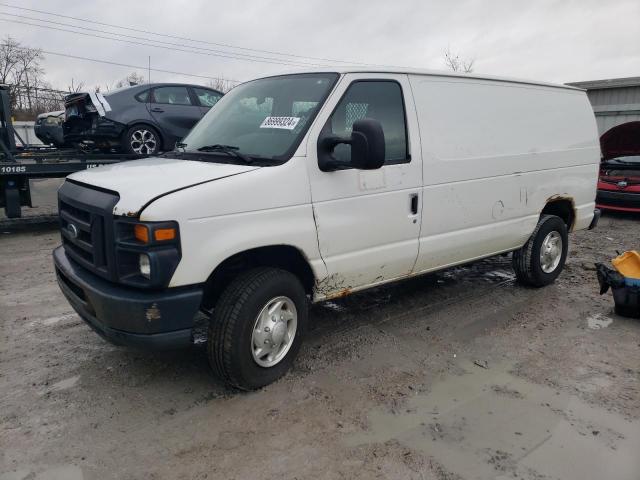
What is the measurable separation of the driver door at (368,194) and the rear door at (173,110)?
6.11m

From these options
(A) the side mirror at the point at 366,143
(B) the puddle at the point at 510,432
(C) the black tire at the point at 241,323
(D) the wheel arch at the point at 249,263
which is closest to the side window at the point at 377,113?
(A) the side mirror at the point at 366,143

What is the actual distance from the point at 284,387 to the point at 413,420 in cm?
91

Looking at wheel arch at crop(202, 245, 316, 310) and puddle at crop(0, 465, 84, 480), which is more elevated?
wheel arch at crop(202, 245, 316, 310)

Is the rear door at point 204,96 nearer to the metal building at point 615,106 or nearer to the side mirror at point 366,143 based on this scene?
the side mirror at point 366,143

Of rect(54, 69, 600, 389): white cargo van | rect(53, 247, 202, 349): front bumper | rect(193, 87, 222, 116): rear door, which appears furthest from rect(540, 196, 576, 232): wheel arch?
rect(193, 87, 222, 116): rear door

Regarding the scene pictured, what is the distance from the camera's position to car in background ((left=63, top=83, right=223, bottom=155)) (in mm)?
8680

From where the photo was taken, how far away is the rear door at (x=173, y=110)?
9.14 meters

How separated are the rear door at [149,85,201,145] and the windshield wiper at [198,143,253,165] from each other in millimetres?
5774

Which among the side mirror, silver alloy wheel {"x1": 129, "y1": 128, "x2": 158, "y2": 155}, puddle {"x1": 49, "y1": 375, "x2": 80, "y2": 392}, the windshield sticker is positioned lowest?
puddle {"x1": 49, "y1": 375, "x2": 80, "y2": 392}

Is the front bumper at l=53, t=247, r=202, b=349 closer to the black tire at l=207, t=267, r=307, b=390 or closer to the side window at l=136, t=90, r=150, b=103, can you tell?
the black tire at l=207, t=267, r=307, b=390

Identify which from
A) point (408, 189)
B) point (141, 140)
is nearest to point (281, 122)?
point (408, 189)

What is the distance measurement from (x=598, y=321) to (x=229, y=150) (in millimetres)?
3732

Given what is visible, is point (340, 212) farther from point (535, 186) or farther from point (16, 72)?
point (16, 72)

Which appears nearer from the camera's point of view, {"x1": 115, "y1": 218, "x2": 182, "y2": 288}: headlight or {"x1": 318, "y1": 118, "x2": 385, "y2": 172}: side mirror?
{"x1": 115, "y1": 218, "x2": 182, "y2": 288}: headlight
